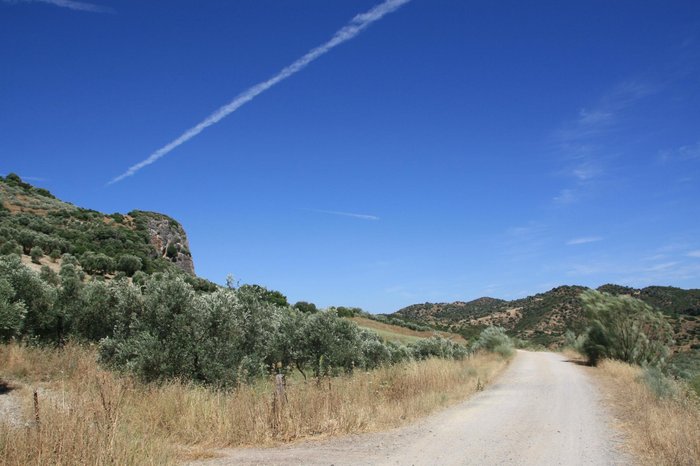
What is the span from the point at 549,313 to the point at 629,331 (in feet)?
194

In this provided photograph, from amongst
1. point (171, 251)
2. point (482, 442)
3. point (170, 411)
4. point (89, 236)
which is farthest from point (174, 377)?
point (171, 251)

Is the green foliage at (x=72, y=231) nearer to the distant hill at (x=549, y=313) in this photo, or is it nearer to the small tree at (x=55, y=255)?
the small tree at (x=55, y=255)

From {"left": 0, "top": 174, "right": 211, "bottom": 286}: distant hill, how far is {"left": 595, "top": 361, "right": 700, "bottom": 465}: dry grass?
121 feet

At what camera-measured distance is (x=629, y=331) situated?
27.4 metres

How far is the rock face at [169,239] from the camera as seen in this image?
65812 mm

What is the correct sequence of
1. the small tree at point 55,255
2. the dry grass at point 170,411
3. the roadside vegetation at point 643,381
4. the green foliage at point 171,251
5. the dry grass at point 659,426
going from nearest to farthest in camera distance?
the dry grass at point 170,411
the dry grass at point 659,426
the roadside vegetation at point 643,381
the small tree at point 55,255
the green foliage at point 171,251

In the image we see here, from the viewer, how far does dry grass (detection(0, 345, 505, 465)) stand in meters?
5.64

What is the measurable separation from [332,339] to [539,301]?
3422 inches

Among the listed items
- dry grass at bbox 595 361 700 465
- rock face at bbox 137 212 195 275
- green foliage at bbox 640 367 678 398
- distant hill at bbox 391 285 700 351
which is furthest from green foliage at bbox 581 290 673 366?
rock face at bbox 137 212 195 275

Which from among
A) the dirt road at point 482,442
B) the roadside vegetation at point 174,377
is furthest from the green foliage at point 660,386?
the roadside vegetation at point 174,377

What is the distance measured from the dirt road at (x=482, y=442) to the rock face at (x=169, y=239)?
57978mm

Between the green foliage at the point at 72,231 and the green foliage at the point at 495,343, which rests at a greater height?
the green foliage at the point at 72,231

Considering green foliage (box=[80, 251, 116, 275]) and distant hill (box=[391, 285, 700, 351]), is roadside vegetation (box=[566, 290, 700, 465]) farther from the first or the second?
green foliage (box=[80, 251, 116, 275])

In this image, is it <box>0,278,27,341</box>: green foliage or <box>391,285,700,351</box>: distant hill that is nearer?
<box>0,278,27,341</box>: green foliage
